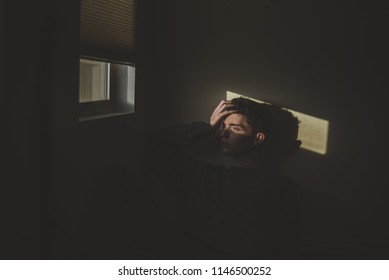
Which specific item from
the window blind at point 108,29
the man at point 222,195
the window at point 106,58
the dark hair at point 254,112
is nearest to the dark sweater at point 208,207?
the man at point 222,195

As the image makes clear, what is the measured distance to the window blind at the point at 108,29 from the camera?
2.16 meters

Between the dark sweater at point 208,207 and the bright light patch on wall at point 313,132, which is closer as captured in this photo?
the dark sweater at point 208,207

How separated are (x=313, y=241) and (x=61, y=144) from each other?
1.84 metres

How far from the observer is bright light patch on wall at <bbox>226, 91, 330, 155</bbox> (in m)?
2.93

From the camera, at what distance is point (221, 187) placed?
2.79m

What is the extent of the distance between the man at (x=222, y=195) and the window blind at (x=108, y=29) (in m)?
0.57

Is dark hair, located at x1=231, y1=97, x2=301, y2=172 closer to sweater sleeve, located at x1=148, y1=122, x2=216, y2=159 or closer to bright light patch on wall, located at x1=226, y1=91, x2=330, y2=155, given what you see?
bright light patch on wall, located at x1=226, y1=91, x2=330, y2=155

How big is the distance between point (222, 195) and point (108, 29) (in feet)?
3.77

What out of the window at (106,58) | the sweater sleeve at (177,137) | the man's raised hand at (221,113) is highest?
the window at (106,58)

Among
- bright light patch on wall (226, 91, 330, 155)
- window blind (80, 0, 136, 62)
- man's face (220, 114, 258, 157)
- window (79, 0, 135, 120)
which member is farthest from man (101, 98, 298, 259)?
window blind (80, 0, 136, 62)

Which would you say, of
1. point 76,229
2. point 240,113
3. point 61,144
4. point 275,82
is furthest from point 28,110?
point 275,82

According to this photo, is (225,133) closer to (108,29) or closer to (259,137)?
(259,137)

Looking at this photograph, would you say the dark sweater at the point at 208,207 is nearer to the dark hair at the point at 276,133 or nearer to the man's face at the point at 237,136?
the man's face at the point at 237,136

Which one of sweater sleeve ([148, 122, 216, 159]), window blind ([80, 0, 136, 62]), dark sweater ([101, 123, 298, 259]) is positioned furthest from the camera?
sweater sleeve ([148, 122, 216, 159])
